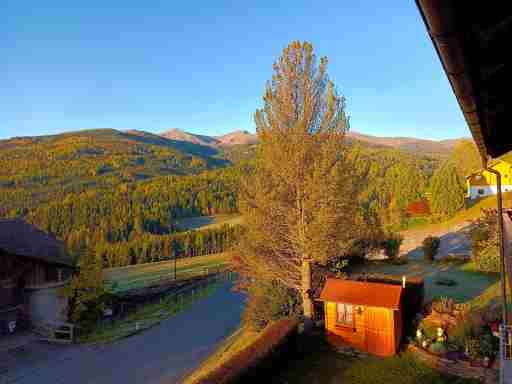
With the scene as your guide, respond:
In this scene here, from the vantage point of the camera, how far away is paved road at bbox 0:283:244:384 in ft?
55.3

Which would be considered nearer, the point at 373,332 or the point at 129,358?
the point at 373,332

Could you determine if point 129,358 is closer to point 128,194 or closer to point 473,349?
point 473,349

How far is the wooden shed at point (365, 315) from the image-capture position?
13.7 m

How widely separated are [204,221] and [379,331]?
93.7 m

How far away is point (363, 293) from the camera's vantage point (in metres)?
14.5

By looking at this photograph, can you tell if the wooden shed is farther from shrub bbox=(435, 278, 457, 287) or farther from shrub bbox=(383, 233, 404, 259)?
shrub bbox=(383, 233, 404, 259)

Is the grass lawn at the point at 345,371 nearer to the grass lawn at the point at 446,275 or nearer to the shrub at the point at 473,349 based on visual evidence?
the shrub at the point at 473,349

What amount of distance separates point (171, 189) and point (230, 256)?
102m

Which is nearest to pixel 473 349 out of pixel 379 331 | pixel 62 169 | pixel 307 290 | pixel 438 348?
pixel 438 348

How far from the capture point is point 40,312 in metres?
24.9

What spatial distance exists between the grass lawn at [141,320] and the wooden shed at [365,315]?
14.9 meters

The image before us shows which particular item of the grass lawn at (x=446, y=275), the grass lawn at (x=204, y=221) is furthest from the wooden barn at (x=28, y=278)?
the grass lawn at (x=204, y=221)

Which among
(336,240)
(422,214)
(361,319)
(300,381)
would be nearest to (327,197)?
(336,240)

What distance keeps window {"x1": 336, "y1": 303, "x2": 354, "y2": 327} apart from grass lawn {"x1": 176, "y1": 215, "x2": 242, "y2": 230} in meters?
83.7
